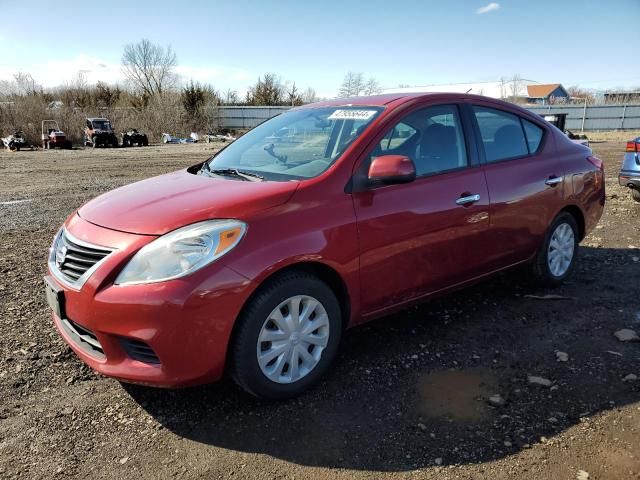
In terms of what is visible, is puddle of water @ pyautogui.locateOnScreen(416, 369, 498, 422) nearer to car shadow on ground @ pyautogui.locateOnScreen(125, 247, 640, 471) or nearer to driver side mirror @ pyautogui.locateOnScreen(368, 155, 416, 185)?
car shadow on ground @ pyautogui.locateOnScreen(125, 247, 640, 471)

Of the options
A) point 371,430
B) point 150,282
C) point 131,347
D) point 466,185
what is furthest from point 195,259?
point 466,185

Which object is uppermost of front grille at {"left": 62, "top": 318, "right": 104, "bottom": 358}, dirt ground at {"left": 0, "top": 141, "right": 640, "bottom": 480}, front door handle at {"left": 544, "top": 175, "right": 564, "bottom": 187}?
front door handle at {"left": 544, "top": 175, "right": 564, "bottom": 187}

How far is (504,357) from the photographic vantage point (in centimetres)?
346

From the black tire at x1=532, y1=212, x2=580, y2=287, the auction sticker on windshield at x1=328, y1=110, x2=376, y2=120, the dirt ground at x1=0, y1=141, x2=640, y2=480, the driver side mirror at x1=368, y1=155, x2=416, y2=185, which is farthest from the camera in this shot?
the black tire at x1=532, y1=212, x2=580, y2=287

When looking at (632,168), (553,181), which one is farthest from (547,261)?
(632,168)

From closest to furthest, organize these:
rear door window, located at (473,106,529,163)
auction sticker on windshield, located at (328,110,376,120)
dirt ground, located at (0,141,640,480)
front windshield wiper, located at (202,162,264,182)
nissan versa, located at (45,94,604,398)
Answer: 1. dirt ground, located at (0,141,640,480)
2. nissan versa, located at (45,94,604,398)
3. front windshield wiper, located at (202,162,264,182)
4. auction sticker on windshield, located at (328,110,376,120)
5. rear door window, located at (473,106,529,163)

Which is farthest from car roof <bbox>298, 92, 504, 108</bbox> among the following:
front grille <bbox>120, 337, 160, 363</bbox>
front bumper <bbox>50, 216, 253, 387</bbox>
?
front grille <bbox>120, 337, 160, 363</bbox>

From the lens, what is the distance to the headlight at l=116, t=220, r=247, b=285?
2520 mm

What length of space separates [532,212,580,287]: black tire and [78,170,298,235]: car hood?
102 inches

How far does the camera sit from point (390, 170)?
3033 mm

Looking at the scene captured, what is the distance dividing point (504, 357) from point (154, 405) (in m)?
2.25

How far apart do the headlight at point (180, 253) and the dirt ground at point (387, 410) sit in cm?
86

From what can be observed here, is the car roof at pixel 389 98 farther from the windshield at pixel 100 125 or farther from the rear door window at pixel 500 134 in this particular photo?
the windshield at pixel 100 125

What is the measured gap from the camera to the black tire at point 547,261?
176 inches
